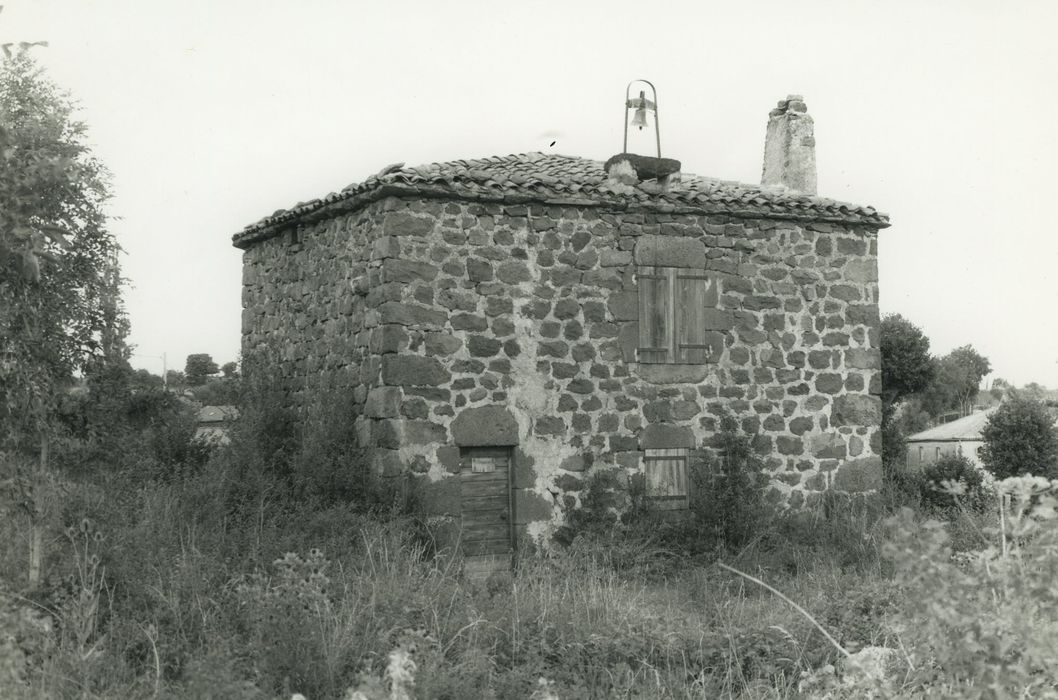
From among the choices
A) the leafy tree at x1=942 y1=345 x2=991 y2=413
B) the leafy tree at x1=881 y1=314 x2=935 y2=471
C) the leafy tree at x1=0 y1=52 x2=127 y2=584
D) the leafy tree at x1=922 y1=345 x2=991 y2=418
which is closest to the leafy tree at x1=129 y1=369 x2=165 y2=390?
the leafy tree at x1=0 y1=52 x2=127 y2=584

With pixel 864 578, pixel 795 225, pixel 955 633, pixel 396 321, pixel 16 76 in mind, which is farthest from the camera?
pixel 795 225

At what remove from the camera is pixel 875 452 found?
539 inches

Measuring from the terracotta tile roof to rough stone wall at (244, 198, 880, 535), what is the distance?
16 cm

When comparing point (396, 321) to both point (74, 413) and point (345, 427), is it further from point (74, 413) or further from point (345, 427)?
point (74, 413)

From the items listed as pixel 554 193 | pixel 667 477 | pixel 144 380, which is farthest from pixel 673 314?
pixel 144 380

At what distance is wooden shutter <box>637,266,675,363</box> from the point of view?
12414 millimetres

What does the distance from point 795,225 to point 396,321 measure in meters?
5.08

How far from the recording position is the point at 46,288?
742cm

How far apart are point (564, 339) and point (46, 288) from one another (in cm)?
584

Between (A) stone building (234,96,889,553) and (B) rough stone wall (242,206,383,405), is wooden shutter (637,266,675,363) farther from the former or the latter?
(B) rough stone wall (242,206,383,405)

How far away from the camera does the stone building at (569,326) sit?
11383 mm

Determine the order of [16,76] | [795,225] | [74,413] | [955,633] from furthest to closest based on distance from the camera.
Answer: [795,225]
[74,413]
[16,76]
[955,633]

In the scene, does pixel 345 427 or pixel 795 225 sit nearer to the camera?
pixel 345 427

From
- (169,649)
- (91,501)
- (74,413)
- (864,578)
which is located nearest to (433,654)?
(169,649)
